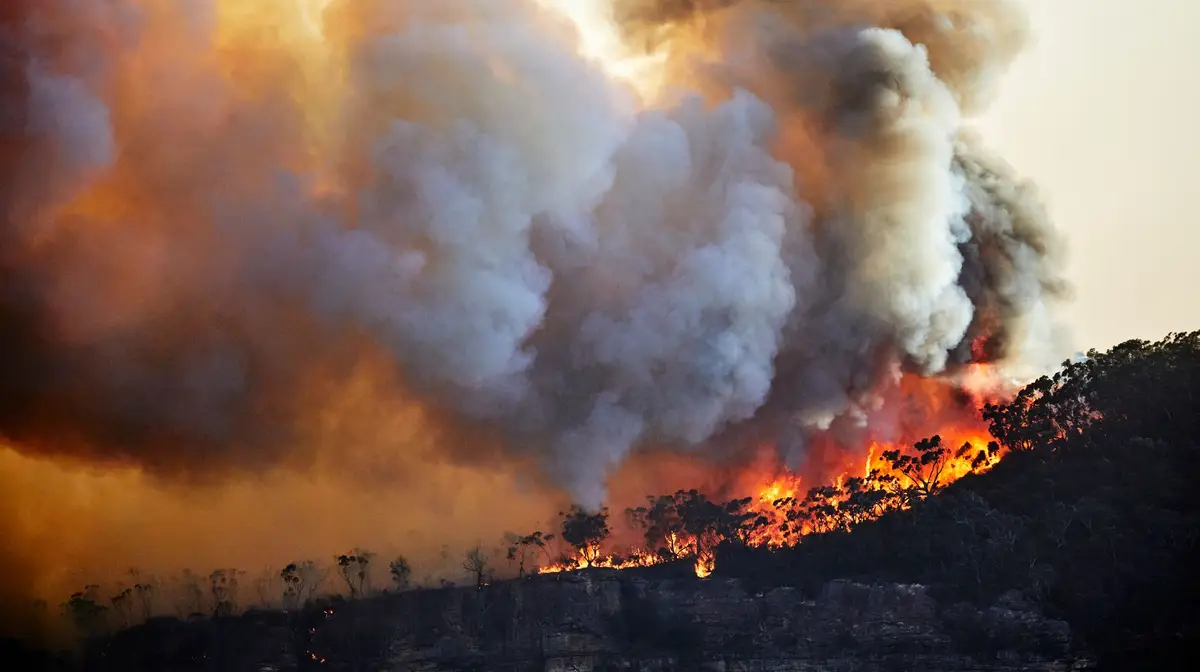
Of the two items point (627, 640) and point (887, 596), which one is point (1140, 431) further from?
point (627, 640)

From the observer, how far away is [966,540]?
279ft

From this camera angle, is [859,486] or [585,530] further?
[585,530]

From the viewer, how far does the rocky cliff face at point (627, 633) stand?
80.8 metres

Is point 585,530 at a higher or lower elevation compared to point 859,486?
lower

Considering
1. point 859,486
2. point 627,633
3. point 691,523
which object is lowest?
point 627,633

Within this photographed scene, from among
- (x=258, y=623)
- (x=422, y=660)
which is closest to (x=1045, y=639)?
(x=422, y=660)

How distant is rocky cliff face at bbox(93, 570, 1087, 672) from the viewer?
80.8m

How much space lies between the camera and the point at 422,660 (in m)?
90.1

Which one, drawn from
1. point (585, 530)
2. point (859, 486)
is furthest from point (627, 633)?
point (859, 486)

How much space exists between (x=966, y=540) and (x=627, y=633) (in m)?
24.5

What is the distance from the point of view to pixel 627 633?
8844cm

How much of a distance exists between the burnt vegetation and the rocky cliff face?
29cm

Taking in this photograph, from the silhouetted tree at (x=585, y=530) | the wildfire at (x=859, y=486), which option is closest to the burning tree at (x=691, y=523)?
the wildfire at (x=859, y=486)

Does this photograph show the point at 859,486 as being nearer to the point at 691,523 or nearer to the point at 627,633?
the point at 691,523
